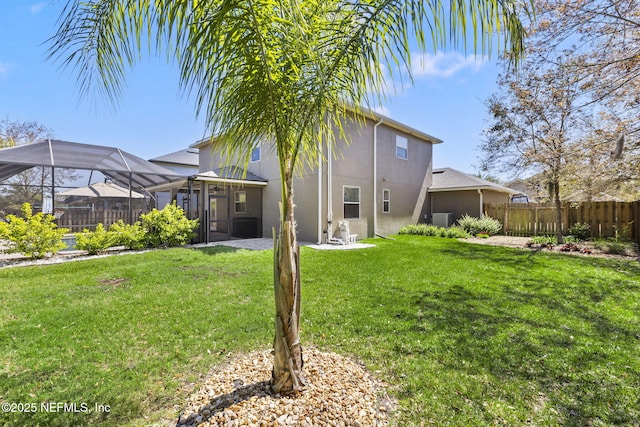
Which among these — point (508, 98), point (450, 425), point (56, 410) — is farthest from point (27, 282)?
point (508, 98)

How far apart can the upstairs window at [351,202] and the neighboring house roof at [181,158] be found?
655 inches

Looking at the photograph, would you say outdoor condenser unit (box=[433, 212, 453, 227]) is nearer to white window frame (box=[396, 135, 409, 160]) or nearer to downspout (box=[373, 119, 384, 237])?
white window frame (box=[396, 135, 409, 160])

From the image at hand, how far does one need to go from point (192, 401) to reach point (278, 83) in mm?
2707

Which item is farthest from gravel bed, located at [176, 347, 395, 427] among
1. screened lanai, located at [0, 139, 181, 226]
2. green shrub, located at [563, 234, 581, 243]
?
green shrub, located at [563, 234, 581, 243]

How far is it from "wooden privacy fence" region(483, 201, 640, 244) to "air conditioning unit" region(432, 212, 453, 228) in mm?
1817

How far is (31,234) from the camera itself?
790 cm

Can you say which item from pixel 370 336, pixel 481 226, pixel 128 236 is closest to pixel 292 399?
pixel 370 336

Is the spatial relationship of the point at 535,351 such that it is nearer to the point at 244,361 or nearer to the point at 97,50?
the point at 244,361

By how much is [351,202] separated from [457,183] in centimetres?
765

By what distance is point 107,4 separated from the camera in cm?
193

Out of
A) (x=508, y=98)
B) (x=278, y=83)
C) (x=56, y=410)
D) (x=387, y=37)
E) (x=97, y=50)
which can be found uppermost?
(x=508, y=98)

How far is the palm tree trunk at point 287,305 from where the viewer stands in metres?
2.10

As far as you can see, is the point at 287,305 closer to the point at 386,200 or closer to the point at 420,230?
the point at 386,200

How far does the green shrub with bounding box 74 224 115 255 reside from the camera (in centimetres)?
888
